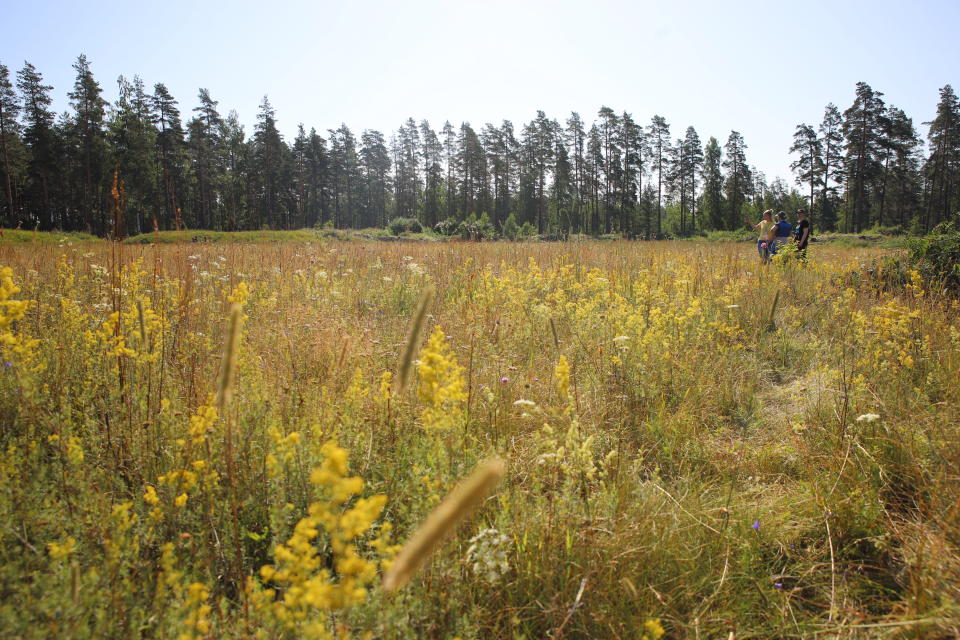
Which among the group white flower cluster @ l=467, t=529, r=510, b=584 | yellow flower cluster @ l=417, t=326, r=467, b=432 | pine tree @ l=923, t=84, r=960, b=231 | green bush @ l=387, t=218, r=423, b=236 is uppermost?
pine tree @ l=923, t=84, r=960, b=231

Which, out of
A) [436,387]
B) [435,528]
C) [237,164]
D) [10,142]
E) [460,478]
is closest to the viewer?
[435,528]

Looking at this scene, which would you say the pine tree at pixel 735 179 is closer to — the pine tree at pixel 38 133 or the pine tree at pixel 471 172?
the pine tree at pixel 471 172

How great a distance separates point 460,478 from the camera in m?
1.88

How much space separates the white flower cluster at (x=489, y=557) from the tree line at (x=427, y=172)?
102 ft

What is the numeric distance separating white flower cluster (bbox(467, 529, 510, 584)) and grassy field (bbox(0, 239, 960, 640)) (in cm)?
1

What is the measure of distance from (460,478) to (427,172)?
239ft

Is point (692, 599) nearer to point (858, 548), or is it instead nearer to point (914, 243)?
point (858, 548)

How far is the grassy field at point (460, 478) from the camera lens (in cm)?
141

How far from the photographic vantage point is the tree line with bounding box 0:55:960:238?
1524 inches

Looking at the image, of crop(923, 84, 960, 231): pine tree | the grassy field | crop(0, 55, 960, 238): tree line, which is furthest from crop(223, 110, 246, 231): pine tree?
crop(923, 84, 960, 231): pine tree

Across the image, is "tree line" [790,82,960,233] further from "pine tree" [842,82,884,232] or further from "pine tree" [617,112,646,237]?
"pine tree" [617,112,646,237]

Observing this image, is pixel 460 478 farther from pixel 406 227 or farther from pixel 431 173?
pixel 431 173

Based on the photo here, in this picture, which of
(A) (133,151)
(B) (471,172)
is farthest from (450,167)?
(A) (133,151)

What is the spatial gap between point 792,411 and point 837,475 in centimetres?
105
